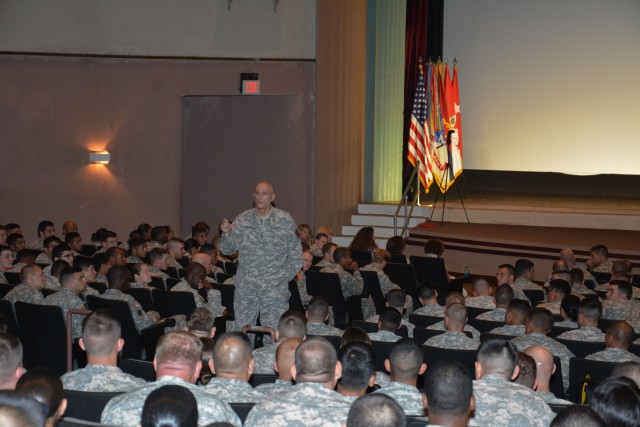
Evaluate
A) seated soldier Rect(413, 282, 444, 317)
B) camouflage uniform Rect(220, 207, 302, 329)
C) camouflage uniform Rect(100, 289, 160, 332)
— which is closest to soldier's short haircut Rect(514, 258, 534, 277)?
seated soldier Rect(413, 282, 444, 317)

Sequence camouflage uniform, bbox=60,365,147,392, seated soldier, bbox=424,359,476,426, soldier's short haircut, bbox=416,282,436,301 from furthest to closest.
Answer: soldier's short haircut, bbox=416,282,436,301 < camouflage uniform, bbox=60,365,147,392 < seated soldier, bbox=424,359,476,426

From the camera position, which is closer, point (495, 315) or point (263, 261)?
point (263, 261)

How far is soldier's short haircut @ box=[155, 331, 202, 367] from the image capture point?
13.8 feet

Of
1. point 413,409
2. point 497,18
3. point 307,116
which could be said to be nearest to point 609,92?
point 497,18

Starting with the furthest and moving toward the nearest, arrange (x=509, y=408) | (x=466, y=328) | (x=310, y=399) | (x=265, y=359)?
(x=466, y=328) → (x=265, y=359) → (x=509, y=408) → (x=310, y=399)

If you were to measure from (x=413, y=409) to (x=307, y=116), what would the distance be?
11.5 m

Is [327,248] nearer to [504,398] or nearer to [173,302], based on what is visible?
[173,302]

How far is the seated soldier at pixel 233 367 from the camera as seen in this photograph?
4.46 m

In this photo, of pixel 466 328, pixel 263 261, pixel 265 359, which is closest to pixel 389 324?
pixel 466 328

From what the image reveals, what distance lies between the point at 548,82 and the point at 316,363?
1500cm

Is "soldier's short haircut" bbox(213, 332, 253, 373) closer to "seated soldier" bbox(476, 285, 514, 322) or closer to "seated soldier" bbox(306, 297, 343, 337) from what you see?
"seated soldier" bbox(306, 297, 343, 337)

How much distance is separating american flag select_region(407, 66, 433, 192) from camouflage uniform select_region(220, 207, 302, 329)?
9045mm

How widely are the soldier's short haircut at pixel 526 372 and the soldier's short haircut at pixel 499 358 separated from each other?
0.60ft

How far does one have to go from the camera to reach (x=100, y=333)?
4855 mm
